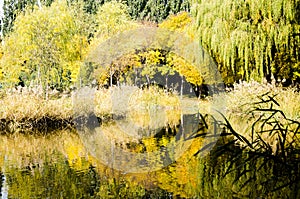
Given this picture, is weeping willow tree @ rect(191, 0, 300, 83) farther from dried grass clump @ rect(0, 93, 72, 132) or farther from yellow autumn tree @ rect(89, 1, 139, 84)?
yellow autumn tree @ rect(89, 1, 139, 84)

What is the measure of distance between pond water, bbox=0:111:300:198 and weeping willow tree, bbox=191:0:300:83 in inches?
93.2

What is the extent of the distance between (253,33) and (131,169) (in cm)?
521

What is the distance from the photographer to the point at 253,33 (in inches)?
377

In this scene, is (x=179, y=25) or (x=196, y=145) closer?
(x=196, y=145)

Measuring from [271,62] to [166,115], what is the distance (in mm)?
4303

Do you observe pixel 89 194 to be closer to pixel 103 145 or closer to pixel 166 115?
pixel 103 145

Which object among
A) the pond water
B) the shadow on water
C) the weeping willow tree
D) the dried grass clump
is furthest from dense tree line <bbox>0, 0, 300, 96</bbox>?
the dried grass clump

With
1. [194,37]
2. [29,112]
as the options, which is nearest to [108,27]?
[194,37]

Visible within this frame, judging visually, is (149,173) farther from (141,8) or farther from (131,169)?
(141,8)

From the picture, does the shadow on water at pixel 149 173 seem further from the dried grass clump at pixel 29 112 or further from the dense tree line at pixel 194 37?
the dried grass clump at pixel 29 112

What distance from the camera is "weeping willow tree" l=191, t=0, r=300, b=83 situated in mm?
9156

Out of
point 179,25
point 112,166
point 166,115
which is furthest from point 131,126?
point 179,25

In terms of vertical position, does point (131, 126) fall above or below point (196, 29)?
below

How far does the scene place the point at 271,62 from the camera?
388 inches
